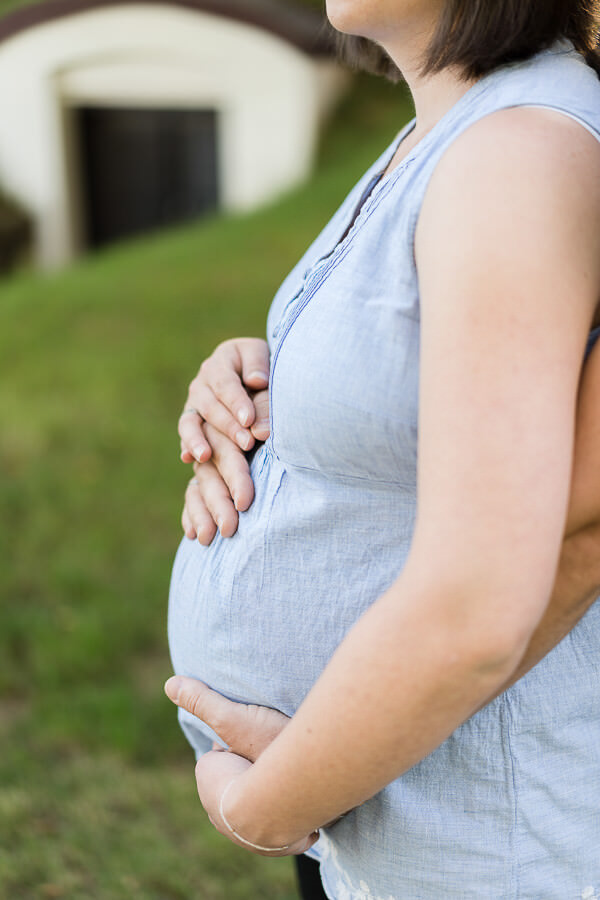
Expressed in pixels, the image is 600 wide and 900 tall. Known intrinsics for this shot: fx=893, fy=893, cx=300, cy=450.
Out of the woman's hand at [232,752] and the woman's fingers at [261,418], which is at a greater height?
the woman's fingers at [261,418]

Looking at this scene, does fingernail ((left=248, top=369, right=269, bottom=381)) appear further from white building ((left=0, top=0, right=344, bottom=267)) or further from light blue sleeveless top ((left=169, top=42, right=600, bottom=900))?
white building ((left=0, top=0, right=344, bottom=267))

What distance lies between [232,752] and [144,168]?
7875 millimetres

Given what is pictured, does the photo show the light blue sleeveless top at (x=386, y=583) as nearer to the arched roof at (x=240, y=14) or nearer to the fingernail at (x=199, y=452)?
the fingernail at (x=199, y=452)

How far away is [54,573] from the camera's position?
12.4 ft

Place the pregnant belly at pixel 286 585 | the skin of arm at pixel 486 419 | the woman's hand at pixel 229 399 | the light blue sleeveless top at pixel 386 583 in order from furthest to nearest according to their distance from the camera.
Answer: the woman's hand at pixel 229 399, the pregnant belly at pixel 286 585, the light blue sleeveless top at pixel 386 583, the skin of arm at pixel 486 419

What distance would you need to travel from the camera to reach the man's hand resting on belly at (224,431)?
111 centimetres

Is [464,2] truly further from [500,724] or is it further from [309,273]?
[500,724]

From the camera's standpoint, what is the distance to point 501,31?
2.87ft

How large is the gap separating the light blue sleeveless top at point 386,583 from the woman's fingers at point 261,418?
87 mm

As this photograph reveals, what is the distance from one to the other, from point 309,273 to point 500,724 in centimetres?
56

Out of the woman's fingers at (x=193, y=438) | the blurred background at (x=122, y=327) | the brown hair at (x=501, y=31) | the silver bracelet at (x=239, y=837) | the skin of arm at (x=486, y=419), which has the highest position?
the brown hair at (x=501, y=31)

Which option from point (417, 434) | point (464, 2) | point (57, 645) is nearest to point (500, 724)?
point (417, 434)

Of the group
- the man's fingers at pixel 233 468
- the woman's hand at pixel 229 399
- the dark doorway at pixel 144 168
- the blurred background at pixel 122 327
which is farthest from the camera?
the dark doorway at pixel 144 168

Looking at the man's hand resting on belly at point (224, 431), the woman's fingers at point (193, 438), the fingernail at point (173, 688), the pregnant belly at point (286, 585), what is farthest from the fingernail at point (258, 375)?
the fingernail at point (173, 688)
